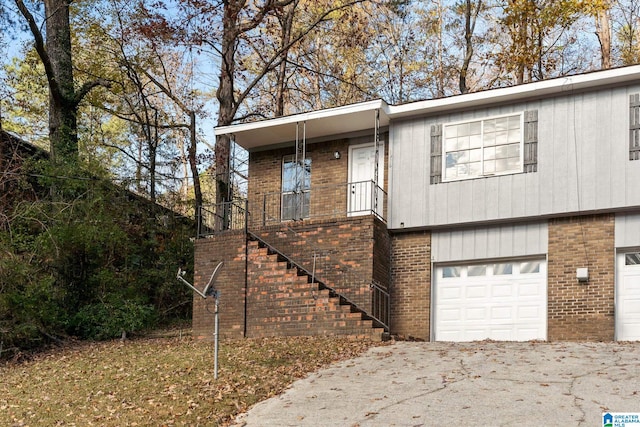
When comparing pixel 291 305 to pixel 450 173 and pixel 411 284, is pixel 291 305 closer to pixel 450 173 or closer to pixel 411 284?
pixel 411 284

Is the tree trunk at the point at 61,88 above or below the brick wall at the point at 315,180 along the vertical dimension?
above

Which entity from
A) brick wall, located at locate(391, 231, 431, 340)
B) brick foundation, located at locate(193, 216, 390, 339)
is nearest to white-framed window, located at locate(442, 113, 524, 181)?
brick wall, located at locate(391, 231, 431, 340)

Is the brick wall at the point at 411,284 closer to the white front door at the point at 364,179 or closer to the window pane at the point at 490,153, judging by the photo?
the white front door at the point at 364,179

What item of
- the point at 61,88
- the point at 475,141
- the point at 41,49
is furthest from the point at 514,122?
the point at 61,88

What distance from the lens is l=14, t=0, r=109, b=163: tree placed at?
20859mm

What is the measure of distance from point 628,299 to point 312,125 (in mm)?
7628

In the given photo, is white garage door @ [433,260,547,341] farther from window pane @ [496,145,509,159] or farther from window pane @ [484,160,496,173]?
window pane @ [496,145,509,159]

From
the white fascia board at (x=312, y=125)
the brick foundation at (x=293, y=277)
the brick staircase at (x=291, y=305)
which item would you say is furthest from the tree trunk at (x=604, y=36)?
the brick staircase at (x=291, y=305)

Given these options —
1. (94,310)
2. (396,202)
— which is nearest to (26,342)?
(94,310)

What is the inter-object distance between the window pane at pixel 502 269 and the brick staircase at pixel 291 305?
2.89 m

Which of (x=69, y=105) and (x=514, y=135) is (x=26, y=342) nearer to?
(x=69, y=105)

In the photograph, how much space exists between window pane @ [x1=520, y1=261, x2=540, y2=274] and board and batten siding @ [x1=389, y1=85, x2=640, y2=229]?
0.96m

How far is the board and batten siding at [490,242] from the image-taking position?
1652 cm

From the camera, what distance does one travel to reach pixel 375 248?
17.2 metres
